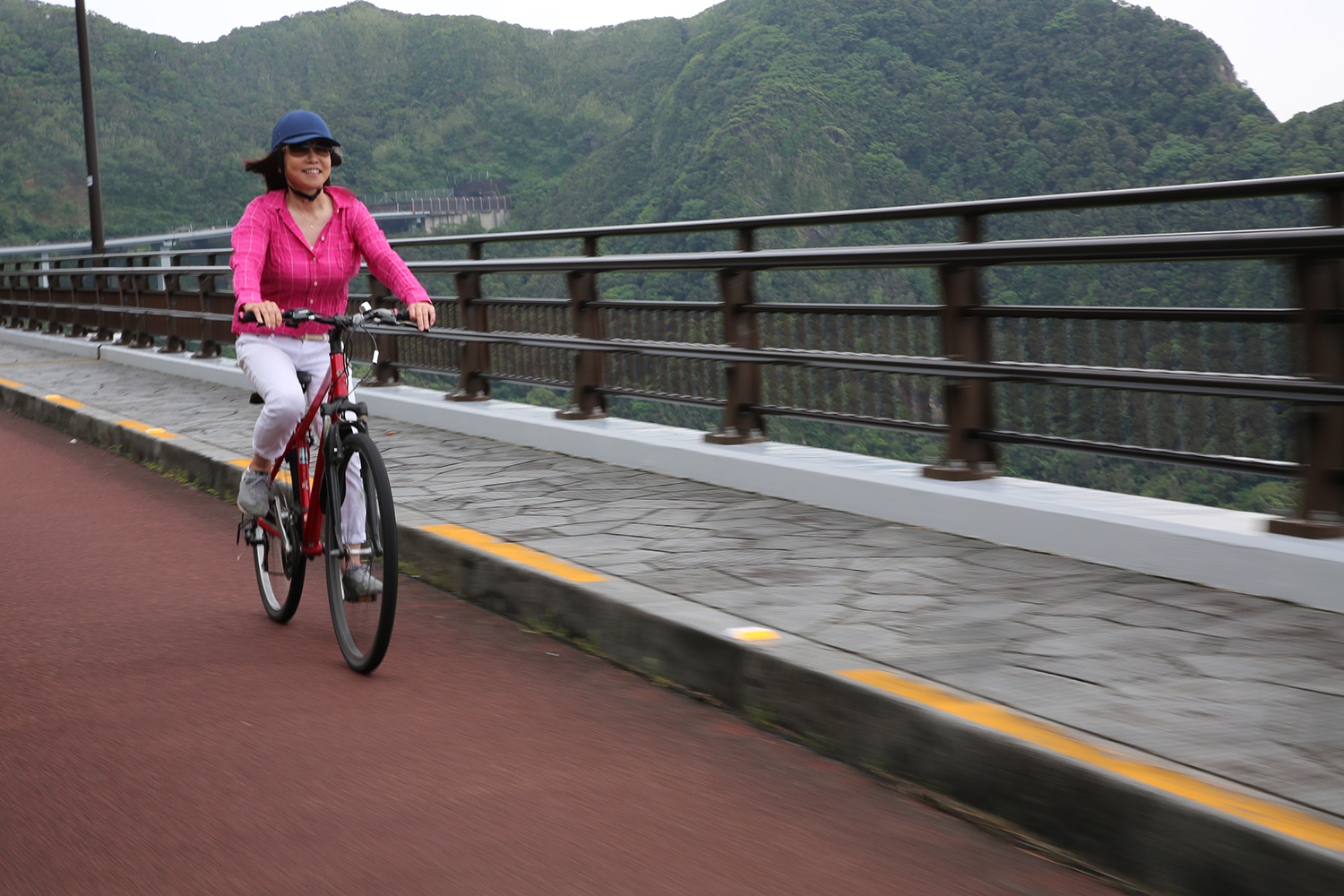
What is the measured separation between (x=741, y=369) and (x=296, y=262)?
2892 mm

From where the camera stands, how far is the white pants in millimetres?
4809

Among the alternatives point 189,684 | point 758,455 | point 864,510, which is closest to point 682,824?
point 189,684

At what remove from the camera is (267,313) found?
14.4 feet

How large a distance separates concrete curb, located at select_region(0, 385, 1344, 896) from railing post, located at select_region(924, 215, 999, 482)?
1709 mm

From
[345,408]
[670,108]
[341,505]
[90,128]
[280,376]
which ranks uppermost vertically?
[670,108]

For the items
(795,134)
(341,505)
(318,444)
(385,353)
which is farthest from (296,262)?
(795,134)

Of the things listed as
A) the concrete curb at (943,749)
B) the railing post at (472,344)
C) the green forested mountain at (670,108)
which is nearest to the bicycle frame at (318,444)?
the concrete curb at (943,749)

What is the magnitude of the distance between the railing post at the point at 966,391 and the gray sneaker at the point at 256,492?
2.63m

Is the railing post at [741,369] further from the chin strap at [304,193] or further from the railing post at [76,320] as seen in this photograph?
the railing post at [76,320]

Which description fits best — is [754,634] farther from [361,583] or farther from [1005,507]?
[1005,507]

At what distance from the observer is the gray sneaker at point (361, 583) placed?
4.38 meters

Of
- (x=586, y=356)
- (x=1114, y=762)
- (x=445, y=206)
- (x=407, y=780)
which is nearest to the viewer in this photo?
Answer: (x=1114, y=762)

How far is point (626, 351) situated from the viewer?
26.6 ft

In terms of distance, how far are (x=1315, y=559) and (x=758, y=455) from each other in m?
2.95
